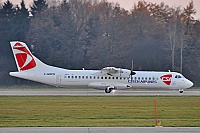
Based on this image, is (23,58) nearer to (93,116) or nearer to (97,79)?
(97,79)

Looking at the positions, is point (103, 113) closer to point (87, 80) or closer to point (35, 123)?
point (35, 123)

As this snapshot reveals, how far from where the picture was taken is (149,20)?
65.5 meters

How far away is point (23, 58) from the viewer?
47.8 m

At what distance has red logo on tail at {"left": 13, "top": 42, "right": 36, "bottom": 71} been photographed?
4747 cm

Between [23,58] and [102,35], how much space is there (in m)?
23.0

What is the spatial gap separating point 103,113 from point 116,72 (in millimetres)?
21343

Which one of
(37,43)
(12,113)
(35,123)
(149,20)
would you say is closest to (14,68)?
(37,43)

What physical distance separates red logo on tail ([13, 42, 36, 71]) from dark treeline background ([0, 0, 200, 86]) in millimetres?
12599

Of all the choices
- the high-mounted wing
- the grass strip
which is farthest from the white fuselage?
the grass strip

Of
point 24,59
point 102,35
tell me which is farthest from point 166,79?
point 102,35

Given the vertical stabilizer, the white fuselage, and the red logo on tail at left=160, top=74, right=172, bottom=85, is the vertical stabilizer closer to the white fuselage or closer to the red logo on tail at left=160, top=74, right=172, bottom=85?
the white fuselage
